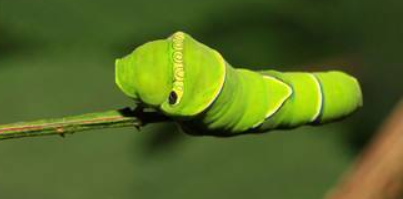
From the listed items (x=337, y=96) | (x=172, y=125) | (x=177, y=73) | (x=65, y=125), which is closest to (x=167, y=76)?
(x=177, y=73)

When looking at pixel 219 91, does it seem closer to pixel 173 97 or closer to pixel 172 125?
pixel 173 97

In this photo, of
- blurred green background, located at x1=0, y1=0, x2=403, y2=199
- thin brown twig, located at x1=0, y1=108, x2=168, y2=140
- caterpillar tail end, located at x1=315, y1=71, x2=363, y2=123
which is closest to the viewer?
thin brown twig, located at x1=0, y1=108, x2=168, y2=140

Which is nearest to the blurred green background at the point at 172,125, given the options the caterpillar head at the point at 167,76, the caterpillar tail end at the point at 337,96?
the caterpillar tail end at the point at 337,96

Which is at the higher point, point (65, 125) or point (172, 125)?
point (65, 125)

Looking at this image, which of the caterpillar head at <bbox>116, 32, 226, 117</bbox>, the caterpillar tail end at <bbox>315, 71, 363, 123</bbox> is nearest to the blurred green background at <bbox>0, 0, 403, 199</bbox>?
the caterpillar tail end at <bbox>315, 71, 363, 123</bbox>

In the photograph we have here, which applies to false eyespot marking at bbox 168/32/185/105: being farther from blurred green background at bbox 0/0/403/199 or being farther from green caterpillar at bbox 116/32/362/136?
blurred green background at bbox 0/0/403/199

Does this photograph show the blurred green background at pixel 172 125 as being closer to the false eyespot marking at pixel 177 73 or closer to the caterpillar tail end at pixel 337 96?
the caterpillar tail end at pixel 337 96
